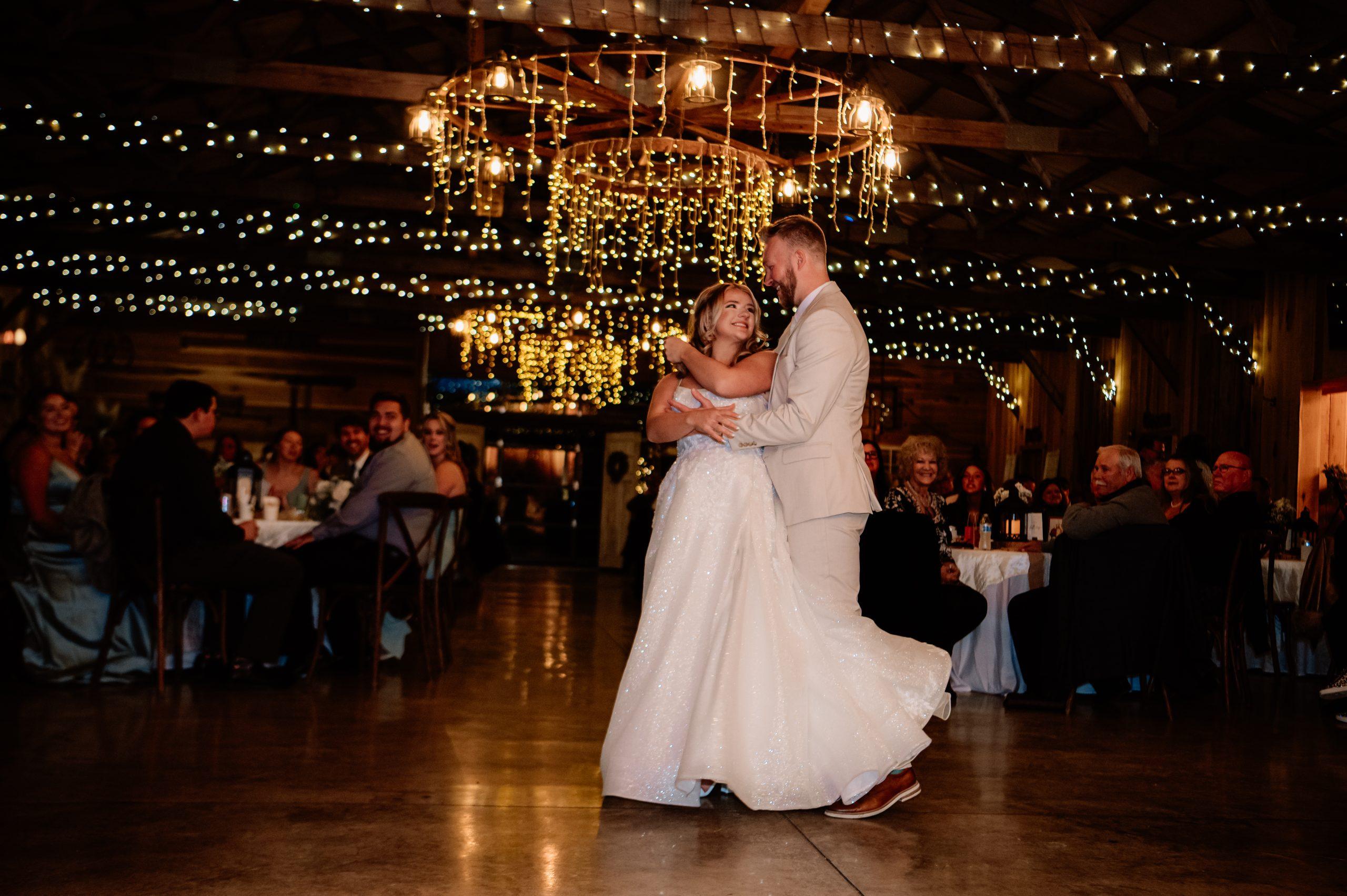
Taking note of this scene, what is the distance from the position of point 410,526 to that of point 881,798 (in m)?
3.05

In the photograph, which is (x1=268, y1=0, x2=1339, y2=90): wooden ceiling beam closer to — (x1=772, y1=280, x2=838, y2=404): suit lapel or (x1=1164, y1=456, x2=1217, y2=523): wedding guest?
(x1=1164, y1=456, x2=1217, y2=523): wedding guest

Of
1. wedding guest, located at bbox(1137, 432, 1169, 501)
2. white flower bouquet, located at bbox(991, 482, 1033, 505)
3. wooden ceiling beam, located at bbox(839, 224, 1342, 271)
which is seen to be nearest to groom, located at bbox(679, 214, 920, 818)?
wedding guest, located at bbox(1137, 432, 1169, 501)

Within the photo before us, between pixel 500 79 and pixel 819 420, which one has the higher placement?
pixel 500 79

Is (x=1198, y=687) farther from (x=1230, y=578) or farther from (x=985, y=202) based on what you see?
(x=985, y=202)

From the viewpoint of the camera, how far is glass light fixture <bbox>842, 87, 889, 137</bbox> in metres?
5.95

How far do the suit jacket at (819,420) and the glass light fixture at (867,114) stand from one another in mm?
3053

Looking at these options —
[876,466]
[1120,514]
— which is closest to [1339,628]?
[1120,514]

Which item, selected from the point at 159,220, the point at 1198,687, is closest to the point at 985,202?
the point at 1198,687

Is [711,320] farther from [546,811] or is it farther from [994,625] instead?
[994,625]

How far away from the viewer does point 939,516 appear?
5656 mm

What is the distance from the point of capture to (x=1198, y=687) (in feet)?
16.2

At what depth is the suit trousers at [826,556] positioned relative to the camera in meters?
3.12

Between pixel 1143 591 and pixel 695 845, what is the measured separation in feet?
9.82

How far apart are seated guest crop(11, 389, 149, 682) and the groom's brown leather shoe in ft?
10.9
